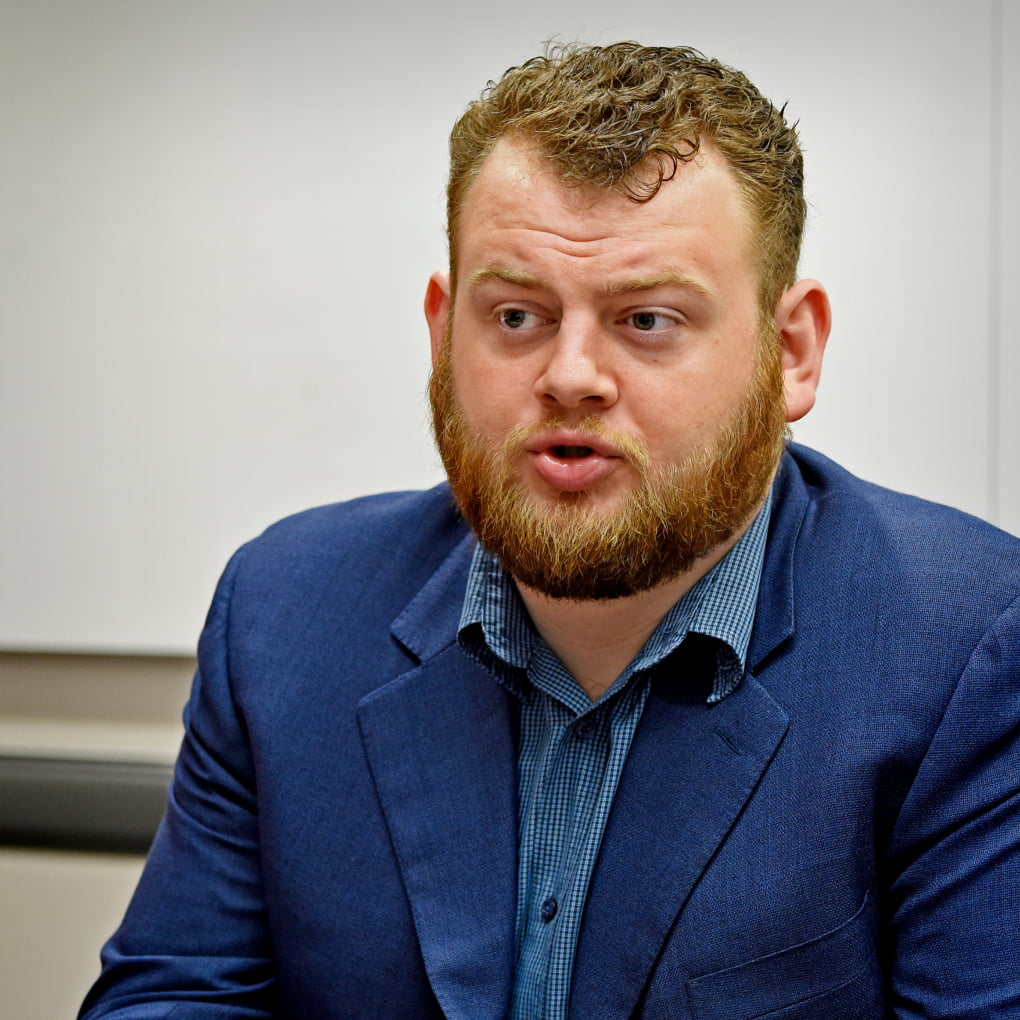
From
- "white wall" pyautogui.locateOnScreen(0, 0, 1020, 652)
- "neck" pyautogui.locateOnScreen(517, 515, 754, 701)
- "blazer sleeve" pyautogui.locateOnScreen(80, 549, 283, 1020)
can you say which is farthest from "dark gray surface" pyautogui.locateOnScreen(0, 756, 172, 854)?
"neck" pyautogui.locateOnScreen(517, 515, 754, 701)

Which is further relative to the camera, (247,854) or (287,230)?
(287,230)

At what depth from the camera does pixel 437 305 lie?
1434mm

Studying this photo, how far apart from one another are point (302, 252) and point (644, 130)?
1036 mm

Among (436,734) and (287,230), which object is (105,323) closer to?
(287,230)

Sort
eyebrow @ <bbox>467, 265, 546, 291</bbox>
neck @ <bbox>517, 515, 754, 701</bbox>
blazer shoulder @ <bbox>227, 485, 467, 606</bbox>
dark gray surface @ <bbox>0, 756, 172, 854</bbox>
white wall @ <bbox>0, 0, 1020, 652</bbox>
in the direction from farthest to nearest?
dark gray surface @ <bbox>0, 756, 172, 854</bbox>
white wall @ <bbox>0, 0, 1020, 652</bbox>
blazer shoulder @ <bbox>227, 485, 467, 606</bbox>
neck @ <bbox>517, 515, 754, 701</bbox>
eyebrow @ <bbox>467, 265, 546, 291</bbox>

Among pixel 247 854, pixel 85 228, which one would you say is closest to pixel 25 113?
pixel 85 228

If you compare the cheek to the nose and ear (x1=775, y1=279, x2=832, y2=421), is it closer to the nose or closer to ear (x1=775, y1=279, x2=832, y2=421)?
the nose

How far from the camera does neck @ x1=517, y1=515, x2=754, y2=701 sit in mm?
1301

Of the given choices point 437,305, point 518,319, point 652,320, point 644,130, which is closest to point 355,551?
point 437,305

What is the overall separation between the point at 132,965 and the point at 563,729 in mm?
584

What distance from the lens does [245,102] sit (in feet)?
6.71

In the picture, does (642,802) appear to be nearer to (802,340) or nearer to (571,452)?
(571,452)

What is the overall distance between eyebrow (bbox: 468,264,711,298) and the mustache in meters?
0.13

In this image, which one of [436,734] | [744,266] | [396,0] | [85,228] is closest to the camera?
[744,266]
